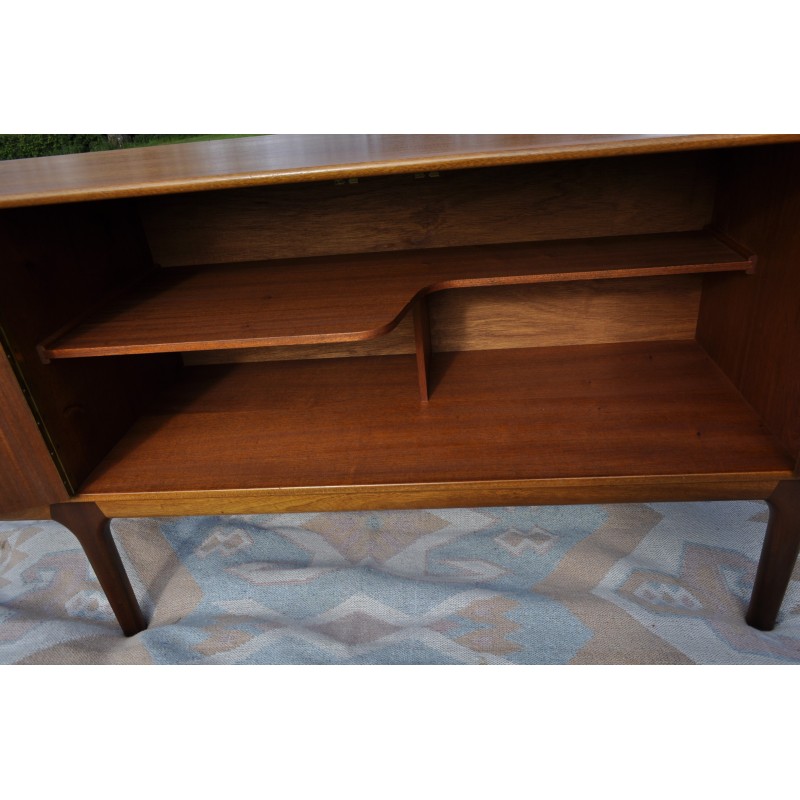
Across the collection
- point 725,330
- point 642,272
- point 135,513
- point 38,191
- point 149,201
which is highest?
point 38,191

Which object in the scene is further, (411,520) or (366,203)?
(411,520)

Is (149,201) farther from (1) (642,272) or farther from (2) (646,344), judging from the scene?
(2) (646,344)

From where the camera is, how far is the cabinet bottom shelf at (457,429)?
961 mm

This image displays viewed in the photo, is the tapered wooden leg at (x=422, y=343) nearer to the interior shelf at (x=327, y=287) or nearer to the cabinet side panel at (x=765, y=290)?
the interior shelf at (x=327, y=287)

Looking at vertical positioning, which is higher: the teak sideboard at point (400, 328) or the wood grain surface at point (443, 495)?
the teak sideboard at point (400, 328)

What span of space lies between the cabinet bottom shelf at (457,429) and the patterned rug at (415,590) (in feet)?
0.92

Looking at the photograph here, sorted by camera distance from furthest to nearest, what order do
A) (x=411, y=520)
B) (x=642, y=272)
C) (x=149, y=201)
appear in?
1. (x=411, y=520)
2. (x=149, y=201)
3. (x=642, y=272)

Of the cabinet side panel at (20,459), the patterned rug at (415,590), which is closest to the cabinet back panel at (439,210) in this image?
the cabinet side panel at (20,459)

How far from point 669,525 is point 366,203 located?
3.00 ft

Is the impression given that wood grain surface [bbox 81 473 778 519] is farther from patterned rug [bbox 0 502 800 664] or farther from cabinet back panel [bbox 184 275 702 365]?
cabinet back panel [bbox 184 275 702 365]

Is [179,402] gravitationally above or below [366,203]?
below

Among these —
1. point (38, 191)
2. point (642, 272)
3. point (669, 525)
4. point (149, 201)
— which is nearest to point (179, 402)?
point (149, 201)

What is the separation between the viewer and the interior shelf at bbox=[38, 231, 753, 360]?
940 mm

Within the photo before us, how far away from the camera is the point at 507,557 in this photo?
1.26 m
